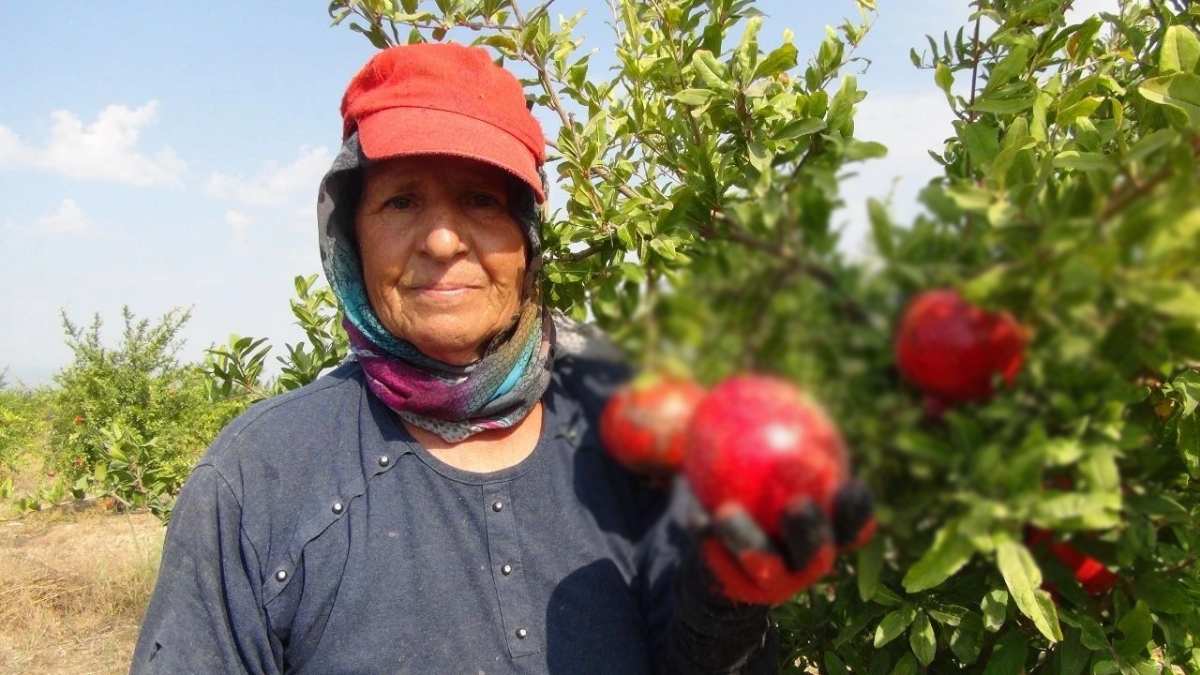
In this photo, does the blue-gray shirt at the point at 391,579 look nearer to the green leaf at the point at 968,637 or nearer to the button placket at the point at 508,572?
the button placket at the point at 508,572

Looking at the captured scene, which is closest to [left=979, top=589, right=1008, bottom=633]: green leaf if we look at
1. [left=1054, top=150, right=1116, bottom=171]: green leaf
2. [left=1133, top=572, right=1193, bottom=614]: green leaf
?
[left=1133, top=572, right=1193, bottom=614]: green leaf

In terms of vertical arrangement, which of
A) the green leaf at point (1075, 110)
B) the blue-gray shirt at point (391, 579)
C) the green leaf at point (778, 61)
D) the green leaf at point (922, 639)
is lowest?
the green leaf at point (922, 639)

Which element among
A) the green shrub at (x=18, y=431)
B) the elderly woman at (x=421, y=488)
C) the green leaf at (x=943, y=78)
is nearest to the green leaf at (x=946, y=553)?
the elderly woman at (x=421, y=488)

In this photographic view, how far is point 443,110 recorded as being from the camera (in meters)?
1.67

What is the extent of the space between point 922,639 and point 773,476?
1.11 metres

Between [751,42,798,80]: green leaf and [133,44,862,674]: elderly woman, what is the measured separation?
0.53m

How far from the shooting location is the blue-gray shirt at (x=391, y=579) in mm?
1534

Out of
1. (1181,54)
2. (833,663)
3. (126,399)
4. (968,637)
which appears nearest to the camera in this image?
(1181,54)

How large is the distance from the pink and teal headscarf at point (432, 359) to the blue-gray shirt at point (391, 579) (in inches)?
3.6

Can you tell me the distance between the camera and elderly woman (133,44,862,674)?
1.54 metres

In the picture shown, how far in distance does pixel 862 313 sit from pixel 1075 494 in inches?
10.4

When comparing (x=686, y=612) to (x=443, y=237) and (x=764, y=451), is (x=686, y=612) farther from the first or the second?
(x=443, y=237)

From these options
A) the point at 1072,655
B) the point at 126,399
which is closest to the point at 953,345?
the point at 1072,655

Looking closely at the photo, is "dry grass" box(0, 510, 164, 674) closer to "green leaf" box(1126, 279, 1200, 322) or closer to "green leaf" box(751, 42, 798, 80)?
"green leaf" box(751, 42, 798, 80)
